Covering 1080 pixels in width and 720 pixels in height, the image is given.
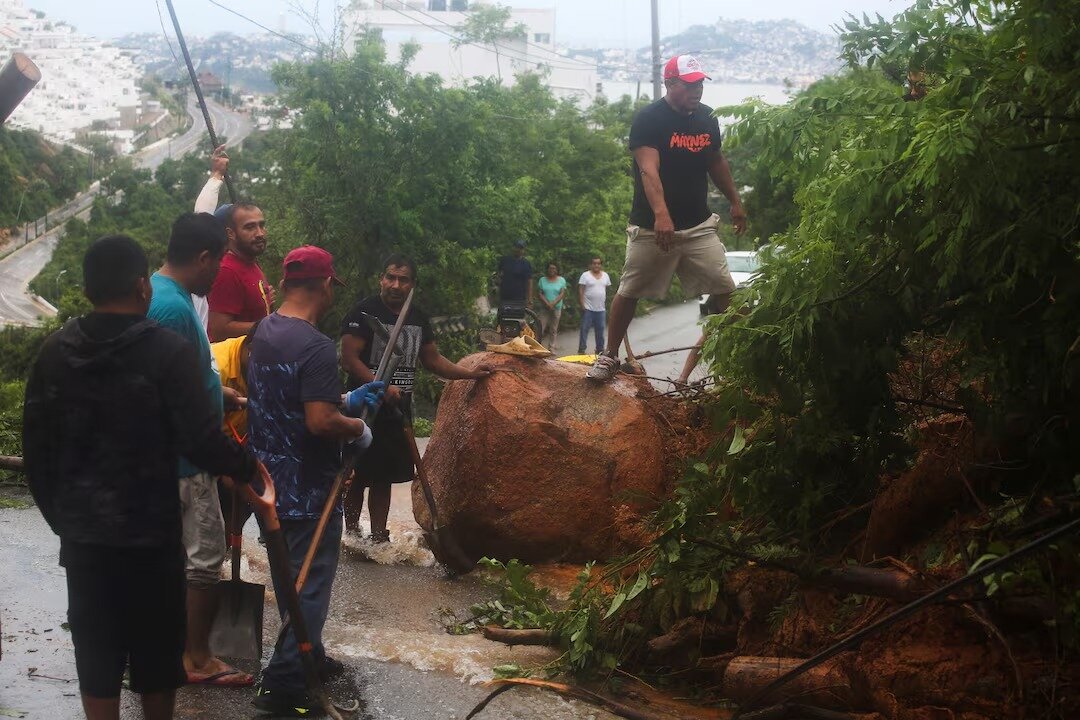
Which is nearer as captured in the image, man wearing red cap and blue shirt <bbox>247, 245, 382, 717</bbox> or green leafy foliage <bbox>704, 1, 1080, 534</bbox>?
green leafy foliage <bbox>704, 1, 1080, 534</bbox>

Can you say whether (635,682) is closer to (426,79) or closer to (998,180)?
(998,180)

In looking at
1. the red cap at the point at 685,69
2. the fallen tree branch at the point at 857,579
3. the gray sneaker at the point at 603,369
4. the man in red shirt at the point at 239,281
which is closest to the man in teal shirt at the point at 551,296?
the red cap at the point at 685,69

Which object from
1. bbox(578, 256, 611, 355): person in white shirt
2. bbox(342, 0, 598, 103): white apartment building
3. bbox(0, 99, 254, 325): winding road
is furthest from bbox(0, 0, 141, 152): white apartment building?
bbox(578, 256, 611, 355): person in white shirt

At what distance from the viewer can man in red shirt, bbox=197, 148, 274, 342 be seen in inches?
232

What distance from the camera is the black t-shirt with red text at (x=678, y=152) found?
712cm

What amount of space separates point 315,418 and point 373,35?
20038 millimetres

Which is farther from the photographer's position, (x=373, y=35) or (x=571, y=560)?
(x=373, y=35)

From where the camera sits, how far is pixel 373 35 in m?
23.2

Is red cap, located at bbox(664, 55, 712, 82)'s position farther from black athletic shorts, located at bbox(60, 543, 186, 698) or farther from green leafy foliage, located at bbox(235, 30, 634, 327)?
green leafy foliage, located at bbox(235, 30, 634, 327)

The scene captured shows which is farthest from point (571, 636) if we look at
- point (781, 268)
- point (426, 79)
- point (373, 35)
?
point (373, 35)

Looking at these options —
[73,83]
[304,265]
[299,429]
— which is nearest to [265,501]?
[299,429]

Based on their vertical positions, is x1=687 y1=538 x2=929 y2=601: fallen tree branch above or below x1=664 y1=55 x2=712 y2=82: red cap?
below

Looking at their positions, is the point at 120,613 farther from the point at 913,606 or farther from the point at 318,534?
the point at 913,606

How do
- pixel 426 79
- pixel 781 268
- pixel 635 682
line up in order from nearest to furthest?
pixel 781 268, pixel 635 682, pixel 426 79
